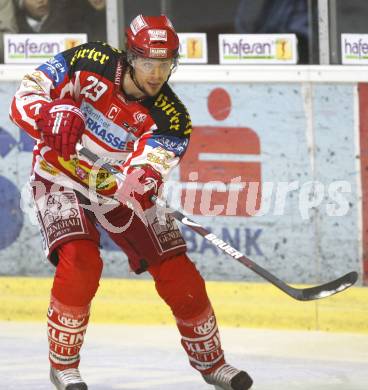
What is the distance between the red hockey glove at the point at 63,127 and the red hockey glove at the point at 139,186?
0.90 feet

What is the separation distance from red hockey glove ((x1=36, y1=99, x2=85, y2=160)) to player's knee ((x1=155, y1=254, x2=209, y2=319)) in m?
0.56

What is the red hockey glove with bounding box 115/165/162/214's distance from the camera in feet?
16.5

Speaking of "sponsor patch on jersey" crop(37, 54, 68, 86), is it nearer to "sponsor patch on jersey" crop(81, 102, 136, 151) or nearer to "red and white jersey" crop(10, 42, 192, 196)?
"red and white jersey" crop(10, 42, 192, 196)

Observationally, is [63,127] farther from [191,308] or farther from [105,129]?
[191,308]

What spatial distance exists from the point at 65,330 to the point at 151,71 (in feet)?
2.99

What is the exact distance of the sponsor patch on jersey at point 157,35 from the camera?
4.96 metres

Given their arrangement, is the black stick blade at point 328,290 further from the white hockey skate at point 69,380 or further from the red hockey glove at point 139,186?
the white hockey skate at point 69,380

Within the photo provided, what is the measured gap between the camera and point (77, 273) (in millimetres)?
4949

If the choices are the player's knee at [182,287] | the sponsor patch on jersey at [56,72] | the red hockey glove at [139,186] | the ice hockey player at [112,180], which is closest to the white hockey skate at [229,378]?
the ice hockey player at [112,180]

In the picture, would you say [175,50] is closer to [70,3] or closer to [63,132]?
[63,132]

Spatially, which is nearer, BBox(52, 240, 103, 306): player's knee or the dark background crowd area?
BBox(52, 240, 103, 306): player's knee

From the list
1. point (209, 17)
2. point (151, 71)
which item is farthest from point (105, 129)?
point (209, 17)

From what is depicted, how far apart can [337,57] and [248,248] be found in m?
0.95

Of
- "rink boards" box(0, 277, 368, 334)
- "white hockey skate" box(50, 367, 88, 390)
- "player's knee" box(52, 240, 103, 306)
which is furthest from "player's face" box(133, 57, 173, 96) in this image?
"rink boards" box(0, 277, 368, 334)
